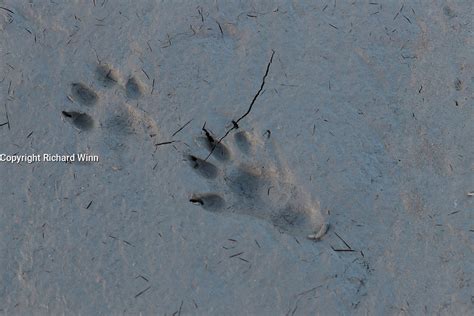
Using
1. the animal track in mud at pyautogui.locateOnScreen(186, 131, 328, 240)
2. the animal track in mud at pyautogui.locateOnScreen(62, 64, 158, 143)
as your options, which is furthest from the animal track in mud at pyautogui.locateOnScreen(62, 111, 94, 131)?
the animal track in mud at pyautogui.locateOnScreen(186, 131, 328, 240)

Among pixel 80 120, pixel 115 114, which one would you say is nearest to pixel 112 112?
pixel 115 114

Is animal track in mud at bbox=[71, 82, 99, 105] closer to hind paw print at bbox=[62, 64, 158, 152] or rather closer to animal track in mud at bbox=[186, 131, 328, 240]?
hind paw print at bbox=[62, 64, 158, 152]

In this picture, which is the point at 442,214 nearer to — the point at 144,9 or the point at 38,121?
the point at 144,9

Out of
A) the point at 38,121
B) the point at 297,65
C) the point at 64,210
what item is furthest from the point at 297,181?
the point at 38,121

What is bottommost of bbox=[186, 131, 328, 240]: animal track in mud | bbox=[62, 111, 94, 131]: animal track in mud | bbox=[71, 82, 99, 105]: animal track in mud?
bbox=[186, 131, 328, 240]: animal track in mud

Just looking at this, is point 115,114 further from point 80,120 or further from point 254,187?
point 254,187

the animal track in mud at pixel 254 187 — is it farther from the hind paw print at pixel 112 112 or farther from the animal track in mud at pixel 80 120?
the animal track in mud at pixel 80 120

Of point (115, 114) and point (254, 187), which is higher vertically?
point (115, 114)
